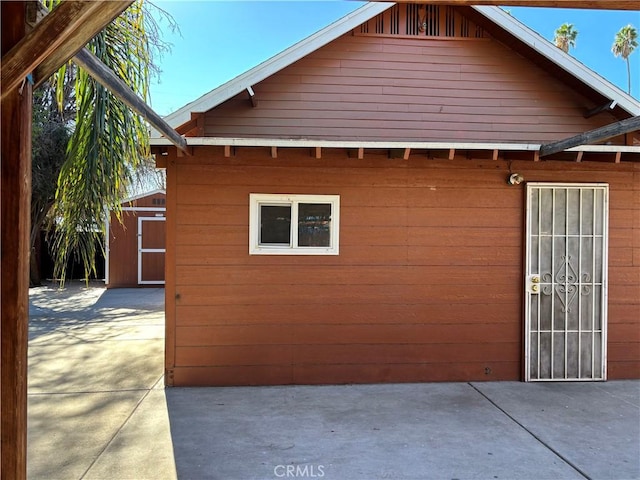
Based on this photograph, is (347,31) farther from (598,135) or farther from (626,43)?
(626,43)

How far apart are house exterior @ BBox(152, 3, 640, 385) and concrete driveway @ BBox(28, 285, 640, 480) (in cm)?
43

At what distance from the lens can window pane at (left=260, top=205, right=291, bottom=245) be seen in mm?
4922

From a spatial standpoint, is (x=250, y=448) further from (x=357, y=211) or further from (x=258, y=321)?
(x=357, y=211)

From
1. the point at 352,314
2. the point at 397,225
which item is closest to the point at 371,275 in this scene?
the point at 352,314

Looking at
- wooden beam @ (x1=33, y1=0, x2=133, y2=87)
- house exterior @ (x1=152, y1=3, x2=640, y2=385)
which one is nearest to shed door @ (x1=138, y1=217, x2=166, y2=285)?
house exterior @ (x1=152, y1=3, x2=640, y2=385)

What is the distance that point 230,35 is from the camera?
17.5 ft

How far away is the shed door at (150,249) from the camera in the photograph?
12.7m

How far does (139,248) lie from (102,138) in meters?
9.90

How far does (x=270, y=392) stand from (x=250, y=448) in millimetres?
1258

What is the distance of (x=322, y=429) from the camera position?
3.71 m

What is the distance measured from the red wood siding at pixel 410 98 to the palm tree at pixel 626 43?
34.7 metres

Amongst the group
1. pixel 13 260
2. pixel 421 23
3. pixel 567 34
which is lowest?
pixel 13 260

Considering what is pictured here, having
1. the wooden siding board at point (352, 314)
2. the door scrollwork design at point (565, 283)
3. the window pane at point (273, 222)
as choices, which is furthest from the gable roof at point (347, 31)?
the wooden siding board at point (352, 314)

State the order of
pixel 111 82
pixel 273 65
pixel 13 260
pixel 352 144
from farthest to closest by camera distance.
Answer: pixel 273 65 → pixel 352 144 → pixel 111 82 → pixel 13 260
